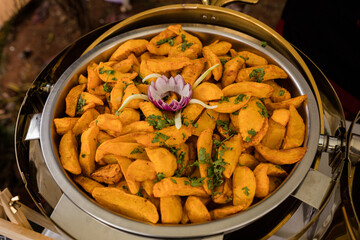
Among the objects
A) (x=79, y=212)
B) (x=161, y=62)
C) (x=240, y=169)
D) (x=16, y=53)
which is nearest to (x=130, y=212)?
(x=79, y=212)

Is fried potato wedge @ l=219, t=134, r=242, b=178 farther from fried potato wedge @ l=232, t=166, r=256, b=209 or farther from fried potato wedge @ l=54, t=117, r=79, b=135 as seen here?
fried potato wedge @ l=54, t=117, r=79, b=135

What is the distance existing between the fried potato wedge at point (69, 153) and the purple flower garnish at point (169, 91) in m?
0.27

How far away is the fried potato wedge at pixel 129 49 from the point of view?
1.08 meters

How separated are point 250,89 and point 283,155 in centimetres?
22

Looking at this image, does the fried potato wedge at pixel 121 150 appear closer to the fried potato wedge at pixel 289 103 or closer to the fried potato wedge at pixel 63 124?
the fried potato wedge at pixel 63 124

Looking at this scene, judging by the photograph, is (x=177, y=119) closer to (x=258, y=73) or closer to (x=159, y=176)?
(x=159, y=176)

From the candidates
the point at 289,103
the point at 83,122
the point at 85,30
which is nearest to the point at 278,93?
the point at 289,103

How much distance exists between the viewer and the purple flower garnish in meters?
0.93

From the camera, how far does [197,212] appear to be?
0.78m

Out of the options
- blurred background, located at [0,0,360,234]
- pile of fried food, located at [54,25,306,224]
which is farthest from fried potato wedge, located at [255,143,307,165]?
blurred background, located at [0,0,360,234]

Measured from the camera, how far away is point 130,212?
0.80 meters

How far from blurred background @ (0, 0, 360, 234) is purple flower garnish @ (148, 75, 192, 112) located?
951mm

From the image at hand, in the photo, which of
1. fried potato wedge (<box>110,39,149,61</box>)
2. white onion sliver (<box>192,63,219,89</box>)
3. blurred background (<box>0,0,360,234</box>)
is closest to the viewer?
white onion sliver (<box>192,63,219,89</box>)

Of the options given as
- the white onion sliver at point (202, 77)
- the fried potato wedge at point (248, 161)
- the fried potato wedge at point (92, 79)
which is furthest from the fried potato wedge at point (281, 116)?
the fried potato wedge at point (92, 79)
